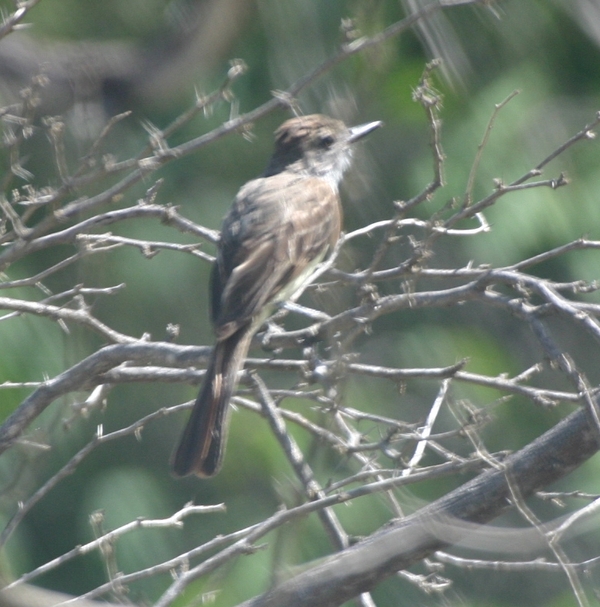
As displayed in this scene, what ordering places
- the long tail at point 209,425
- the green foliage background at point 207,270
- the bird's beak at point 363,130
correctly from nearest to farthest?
the long tail at point 209,425 < the bird's beak at point 363,130 < the green foliage background at point 207,270

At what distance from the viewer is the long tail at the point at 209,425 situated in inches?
137

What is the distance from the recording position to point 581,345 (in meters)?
7.29

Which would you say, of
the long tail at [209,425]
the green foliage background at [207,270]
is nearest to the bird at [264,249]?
the long tail at [209,425]

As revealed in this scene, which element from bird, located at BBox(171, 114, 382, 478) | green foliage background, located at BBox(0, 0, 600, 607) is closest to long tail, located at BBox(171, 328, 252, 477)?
bird, located at BBox(171, 114, 382, 478)

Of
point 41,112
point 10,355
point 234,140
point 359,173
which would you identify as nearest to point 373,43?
point 359,173

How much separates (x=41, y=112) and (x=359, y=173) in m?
4.60

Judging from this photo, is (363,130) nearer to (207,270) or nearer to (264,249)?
(264,249)

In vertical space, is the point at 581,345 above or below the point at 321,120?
below

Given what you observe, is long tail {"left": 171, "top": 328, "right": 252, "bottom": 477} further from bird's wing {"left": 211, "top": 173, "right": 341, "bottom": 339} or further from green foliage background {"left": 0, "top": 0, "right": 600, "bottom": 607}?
green foliage background {"left": 0, "top": 0, "right": 600, "bottom": 607}

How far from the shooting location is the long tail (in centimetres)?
348

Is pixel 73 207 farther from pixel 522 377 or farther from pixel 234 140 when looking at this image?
pixel 234 140

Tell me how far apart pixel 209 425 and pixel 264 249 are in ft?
3.63

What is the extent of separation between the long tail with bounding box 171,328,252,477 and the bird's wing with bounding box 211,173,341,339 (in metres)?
0.21

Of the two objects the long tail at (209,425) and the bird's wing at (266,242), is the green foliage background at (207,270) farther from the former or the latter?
the long tail at (209,425)
